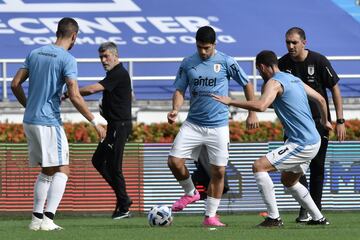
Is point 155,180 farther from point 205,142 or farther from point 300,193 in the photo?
point 300,193

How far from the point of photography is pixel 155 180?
17609mm

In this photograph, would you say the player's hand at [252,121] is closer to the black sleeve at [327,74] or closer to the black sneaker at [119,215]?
the black sleeve at [327,74]

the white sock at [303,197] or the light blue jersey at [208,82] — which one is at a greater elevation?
the light blue jersey at [208,82]

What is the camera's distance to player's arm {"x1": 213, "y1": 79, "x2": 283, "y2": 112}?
41.1 feet

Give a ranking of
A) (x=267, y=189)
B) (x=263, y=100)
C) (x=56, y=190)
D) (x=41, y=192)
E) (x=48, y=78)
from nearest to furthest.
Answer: (x=263, y=100)
(x=48, y=78)
(x=56, y=190)
(x=41, y=192)
(x=267, y=189)

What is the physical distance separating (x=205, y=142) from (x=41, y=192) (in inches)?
80.0

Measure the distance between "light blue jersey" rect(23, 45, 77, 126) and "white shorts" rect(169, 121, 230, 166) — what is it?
5.60 ft

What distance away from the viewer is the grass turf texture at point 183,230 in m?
12.2

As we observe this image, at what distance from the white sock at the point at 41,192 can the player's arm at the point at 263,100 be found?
206cm

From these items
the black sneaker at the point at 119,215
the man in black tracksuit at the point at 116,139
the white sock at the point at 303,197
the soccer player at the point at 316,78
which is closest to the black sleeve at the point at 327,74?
the soccer player at the point at 316,78

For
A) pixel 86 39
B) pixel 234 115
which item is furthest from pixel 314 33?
pixel 234 115

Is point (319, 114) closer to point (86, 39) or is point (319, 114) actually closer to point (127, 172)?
point (127, 172)

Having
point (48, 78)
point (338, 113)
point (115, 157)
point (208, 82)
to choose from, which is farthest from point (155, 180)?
point (48, 78)

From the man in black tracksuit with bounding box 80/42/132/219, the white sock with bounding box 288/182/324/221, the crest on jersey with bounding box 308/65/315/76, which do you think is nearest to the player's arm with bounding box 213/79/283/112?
the white sock with bounding box 288/182/324/221
